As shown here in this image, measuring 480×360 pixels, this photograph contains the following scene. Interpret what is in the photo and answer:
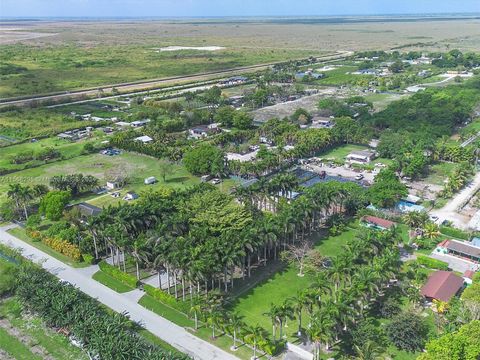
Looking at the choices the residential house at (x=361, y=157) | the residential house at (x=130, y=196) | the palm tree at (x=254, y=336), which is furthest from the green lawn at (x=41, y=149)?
the palm tree at (x=254, y=336)

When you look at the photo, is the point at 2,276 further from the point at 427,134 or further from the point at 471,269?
the point at 427,134

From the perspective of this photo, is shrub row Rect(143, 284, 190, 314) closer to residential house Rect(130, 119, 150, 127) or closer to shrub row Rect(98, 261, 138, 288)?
shrub row Rect(98, 261, 138, 288)

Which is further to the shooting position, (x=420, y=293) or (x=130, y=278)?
(x=130, y=278)

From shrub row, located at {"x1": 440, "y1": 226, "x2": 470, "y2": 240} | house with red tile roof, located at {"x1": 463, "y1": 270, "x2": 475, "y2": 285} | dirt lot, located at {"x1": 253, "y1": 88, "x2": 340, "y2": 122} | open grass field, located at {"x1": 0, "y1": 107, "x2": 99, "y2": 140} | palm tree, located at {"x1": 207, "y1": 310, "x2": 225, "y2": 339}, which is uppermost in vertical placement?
palm tree, located at {"x1": 207, "y1": 310, "x2": 225, "y2": 339}

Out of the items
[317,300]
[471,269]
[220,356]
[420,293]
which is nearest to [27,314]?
[220,356]

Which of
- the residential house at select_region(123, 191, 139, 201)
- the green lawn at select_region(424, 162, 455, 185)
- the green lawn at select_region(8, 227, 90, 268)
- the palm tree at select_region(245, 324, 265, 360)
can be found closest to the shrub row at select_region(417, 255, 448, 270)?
the palm tree at select_region(245, 324, 265, 360)

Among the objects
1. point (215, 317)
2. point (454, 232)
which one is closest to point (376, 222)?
point (454, 232)

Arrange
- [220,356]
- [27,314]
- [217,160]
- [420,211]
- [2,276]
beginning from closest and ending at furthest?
[220,356]
[27,314]
[2,276]
[420,211]
[217,160]
